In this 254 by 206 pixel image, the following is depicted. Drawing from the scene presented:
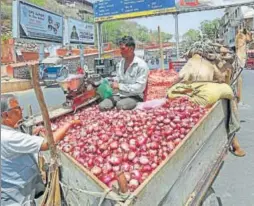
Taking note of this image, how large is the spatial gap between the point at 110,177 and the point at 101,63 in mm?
10342

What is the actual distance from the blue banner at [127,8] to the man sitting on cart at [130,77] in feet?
45.7

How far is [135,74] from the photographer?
5406 mm

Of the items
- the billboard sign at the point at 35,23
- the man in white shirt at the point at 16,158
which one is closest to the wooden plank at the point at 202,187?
the man in white shirt at the point at 16,158

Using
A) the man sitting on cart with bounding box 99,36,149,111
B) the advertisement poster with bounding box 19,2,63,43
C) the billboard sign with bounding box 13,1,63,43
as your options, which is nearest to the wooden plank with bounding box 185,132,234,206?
the man sitting on cart with bounding box 99,36,149,111

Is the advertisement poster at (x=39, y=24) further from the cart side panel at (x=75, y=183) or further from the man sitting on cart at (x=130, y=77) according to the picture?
the cart side panel at (x=75, y=183)

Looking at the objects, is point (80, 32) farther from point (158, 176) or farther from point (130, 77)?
point (158, 176)

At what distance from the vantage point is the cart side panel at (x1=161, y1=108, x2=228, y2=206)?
2.91 metres

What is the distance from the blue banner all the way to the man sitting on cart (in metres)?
13.9

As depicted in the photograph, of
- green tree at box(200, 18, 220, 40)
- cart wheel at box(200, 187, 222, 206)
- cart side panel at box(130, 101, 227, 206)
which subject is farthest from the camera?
green tree at box(200, 18, 220, 40)

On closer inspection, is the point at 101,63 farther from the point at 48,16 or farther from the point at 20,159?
the point at 20,159

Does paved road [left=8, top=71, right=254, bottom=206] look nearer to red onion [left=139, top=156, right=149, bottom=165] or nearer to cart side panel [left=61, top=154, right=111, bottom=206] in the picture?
red onion [left=139, top=156, right=149, bottom=165]

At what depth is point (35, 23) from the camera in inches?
515

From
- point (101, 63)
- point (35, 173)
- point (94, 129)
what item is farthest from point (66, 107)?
point (101, 63)

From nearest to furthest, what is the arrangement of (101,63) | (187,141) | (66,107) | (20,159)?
(20,159)
(187,141)
(66,107)
(101,63)
